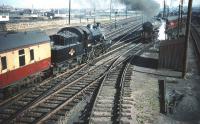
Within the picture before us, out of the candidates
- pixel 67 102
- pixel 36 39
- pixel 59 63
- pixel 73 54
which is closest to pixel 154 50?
pixel 73 54

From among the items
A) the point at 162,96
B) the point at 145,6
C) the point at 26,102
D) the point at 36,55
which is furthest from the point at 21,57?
the point at 145,6

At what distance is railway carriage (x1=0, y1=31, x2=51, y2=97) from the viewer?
47.7ft

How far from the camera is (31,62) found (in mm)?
16859

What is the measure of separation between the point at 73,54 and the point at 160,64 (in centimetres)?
724

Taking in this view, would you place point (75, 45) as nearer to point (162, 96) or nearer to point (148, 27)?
point (162, 96)

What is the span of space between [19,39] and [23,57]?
1024mm

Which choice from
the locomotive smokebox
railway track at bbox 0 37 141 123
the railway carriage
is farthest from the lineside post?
the locomotive smokebox

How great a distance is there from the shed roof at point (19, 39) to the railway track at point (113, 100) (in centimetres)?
477

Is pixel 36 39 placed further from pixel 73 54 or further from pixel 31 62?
pixel 73 54

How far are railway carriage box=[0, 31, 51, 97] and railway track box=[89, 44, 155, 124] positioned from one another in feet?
13.3

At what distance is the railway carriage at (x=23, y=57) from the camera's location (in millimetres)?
14531

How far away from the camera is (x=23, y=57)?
52.8ft

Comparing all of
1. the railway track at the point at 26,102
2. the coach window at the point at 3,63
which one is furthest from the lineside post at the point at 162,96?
the coach window at the point at 3,63

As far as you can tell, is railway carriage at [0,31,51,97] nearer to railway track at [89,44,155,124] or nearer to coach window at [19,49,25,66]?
coach window at [19,49,25,66]
